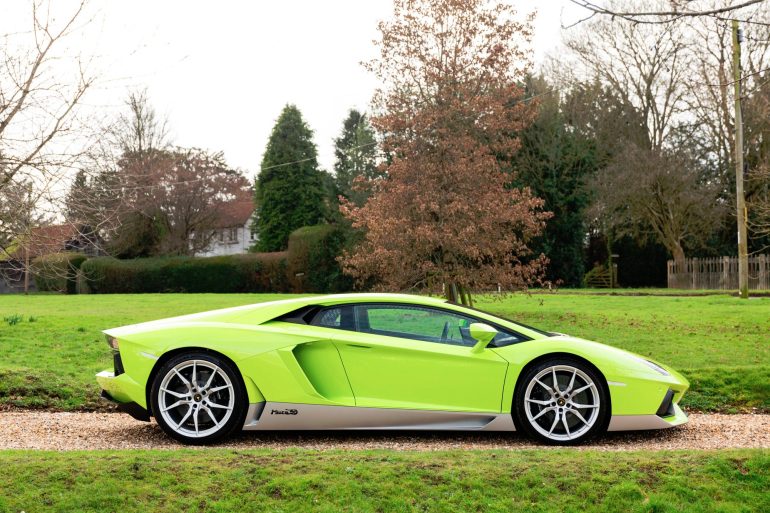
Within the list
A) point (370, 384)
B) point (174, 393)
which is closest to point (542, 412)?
point (370, 384)

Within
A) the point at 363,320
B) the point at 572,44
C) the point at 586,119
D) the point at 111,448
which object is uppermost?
the point at 572,44

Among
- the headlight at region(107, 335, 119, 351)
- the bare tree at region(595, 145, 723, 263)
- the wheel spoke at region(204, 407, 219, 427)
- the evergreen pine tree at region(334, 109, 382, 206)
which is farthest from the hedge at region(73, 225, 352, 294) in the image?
the wheel spoke at region(204, 407, 219, 427)

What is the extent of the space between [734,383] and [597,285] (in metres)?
35.6

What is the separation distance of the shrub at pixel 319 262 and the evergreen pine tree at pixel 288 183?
33.2 feet

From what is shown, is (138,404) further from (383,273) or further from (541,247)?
(541,247)

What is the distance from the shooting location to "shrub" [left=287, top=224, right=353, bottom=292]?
40938mm

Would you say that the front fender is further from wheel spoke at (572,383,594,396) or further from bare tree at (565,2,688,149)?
bare tree at (565,2,688,149)

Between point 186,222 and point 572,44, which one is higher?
point 572,44

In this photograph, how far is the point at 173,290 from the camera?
146 feet

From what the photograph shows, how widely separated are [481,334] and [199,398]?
2.43 meters

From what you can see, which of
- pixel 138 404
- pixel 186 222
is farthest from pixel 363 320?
pixel 186 222

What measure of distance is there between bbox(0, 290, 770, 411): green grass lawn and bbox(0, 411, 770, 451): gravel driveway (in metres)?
1.51

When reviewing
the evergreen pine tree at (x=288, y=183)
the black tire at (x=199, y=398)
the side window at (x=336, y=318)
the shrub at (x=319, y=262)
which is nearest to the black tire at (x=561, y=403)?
the side window at (x=336, y=318)

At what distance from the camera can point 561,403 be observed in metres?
7.21
